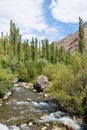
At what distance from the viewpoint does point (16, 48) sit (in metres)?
90.6

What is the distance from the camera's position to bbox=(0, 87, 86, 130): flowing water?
26812mm

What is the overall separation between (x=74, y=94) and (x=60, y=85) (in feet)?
9.02

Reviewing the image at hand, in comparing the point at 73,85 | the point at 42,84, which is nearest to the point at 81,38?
the point at 42,84

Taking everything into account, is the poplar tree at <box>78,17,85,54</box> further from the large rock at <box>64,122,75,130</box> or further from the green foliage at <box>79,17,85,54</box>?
the large rock at <box>64,122,75,130</box>

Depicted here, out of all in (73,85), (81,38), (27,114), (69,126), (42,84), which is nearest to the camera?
(69,126)

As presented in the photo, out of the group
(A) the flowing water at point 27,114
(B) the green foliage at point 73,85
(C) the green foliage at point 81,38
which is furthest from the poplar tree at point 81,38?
(B) the green foliage at point 73,85

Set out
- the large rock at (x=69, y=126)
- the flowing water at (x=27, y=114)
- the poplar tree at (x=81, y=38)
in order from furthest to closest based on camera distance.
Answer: the poplar tree at (x=81, y=38)
the flowing water at (x=27, y=114)
the large rock at (x=69, y=126)

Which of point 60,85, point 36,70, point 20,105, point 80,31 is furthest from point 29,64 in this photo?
point 60,85

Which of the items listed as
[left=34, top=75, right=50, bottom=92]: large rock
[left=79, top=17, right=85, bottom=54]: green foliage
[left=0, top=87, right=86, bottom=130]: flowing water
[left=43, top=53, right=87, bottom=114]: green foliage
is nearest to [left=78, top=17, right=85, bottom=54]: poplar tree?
[left=79, top=17, right=85, bottom=54]: green foliage

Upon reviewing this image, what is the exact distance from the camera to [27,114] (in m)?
31.3

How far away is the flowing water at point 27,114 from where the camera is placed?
2681cm

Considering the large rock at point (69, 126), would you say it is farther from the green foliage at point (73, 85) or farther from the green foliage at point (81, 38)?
the green foliage at point (81, 38)

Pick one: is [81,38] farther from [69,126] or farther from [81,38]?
[69,126]

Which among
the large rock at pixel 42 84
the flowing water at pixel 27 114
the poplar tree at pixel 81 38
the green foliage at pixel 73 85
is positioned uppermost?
the poplar tree at pixel 81 38
